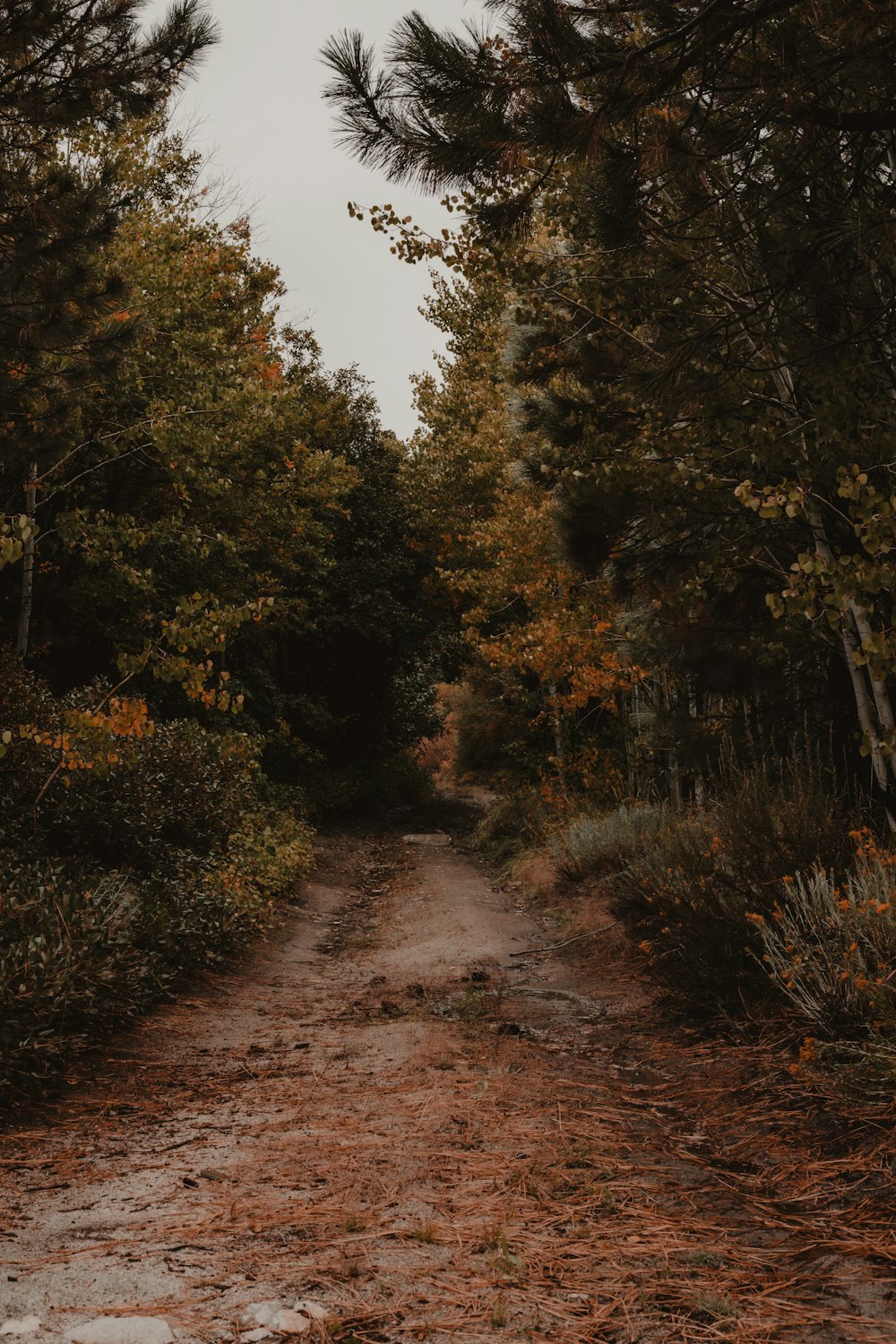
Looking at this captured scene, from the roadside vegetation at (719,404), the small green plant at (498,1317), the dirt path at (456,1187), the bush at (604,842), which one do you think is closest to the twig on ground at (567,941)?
the roadside vegetation at (719,404)

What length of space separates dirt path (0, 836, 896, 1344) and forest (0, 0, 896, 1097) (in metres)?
0.49

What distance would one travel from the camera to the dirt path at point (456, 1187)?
6.79 feet

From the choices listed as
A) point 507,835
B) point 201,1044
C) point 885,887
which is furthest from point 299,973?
point 507,835

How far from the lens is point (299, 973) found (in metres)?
7.32

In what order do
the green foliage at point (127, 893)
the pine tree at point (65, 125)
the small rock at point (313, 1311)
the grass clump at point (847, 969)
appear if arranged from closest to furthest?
the small rock at point (313, 1311) < the grass clump at point (847, 969) < the green foliage at point (127, 893) < the pine tree at point (65, 125)

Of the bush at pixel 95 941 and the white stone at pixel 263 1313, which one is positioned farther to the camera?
the bush at pixel 95 941

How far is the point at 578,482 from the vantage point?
6.14 metres

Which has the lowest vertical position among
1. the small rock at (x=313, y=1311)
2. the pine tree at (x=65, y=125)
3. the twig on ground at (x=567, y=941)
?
the twig on ground at (x=567, y=941)

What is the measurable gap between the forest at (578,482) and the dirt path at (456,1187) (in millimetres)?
490

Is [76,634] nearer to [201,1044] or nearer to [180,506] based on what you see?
[180,506]

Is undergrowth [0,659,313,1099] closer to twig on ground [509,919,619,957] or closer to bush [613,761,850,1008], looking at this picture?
twig on ground [509,919,619,957]

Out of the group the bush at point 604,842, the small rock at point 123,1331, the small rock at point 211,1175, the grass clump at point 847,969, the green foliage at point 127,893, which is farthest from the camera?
the bush at point 604,842

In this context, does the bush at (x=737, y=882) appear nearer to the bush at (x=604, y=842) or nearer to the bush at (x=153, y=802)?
the bush at (x=604, y=842)

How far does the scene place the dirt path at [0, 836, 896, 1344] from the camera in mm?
2070
